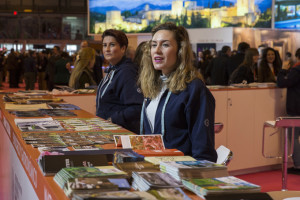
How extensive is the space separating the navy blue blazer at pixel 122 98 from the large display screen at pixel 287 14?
12.6 meters

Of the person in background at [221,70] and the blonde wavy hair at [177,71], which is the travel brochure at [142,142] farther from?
the person in background at [221,70]

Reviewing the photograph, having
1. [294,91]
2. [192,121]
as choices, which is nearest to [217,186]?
[192,121]

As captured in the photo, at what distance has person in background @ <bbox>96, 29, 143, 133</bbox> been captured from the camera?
12.8 ft

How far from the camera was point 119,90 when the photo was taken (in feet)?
13.1

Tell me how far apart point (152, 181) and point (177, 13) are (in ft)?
51.5

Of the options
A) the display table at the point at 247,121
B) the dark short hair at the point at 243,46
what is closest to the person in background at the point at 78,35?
the dark short hair at the point at 243,46

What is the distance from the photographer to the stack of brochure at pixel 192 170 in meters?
1.74

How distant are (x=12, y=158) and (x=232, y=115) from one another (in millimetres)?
3621

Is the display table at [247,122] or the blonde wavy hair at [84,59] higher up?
the blonde wavy hair at [84,59]

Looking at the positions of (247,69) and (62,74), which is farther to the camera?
(62,74)

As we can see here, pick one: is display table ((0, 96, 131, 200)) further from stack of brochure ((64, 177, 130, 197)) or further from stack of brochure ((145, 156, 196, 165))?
stack of brochure ((145, 156, 196, 165))

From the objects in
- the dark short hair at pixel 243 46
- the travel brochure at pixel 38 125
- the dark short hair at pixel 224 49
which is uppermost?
the dark short hair at pixel 243 46

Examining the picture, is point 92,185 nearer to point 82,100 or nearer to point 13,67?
point 82,100

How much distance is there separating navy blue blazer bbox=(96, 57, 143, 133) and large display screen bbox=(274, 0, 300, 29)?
12599 millimetres
